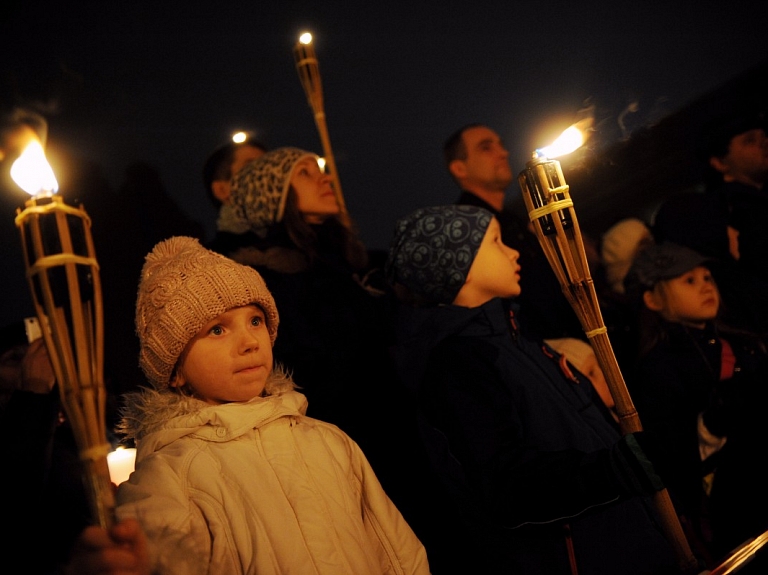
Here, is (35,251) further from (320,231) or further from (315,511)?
(320,231)

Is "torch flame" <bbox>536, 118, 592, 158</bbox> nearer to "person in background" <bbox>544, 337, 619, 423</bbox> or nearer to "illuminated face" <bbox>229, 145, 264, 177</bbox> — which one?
"person in background" <bbox>544, 337, 619, 423</bbox>

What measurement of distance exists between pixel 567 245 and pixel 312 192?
4.73 ft

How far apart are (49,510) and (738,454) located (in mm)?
2739

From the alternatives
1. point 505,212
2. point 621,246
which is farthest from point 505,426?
point 621,246

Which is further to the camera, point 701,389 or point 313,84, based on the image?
point 313,84

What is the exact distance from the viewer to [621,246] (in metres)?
3.92

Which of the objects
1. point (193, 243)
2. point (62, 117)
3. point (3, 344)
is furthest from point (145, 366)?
point (62, 117)

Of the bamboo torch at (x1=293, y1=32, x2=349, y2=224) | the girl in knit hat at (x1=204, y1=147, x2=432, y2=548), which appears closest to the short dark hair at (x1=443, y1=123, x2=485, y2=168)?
the bamboo torch at (x1=293, y1=32, x2=349, y2=224)

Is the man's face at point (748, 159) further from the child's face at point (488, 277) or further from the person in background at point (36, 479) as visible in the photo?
the person in background at point (36, 479)

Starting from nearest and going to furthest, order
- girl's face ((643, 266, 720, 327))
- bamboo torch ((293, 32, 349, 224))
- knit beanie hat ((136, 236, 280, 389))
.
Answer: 1. knit beanie hat ((136, 236, 280, 389))
2. girl's face ((643, 266, 720, 327))
3. bamboo torch ((293, 32, 349, 224))

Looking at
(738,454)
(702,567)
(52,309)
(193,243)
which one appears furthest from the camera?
(738,454)

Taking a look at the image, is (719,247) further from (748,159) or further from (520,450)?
(520,450)

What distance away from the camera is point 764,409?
2.84 m

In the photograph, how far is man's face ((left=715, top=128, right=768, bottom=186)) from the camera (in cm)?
400
